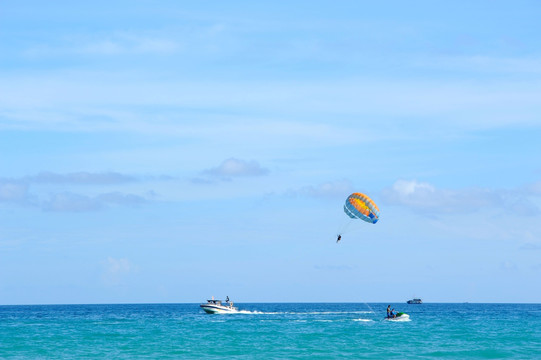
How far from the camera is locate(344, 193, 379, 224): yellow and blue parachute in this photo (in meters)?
64.4

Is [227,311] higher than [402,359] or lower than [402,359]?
higher

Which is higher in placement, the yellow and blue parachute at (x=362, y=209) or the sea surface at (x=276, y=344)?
the yellow and blue parachute at (x=362, y=209)

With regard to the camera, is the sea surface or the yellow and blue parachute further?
the yellow and blue parachute

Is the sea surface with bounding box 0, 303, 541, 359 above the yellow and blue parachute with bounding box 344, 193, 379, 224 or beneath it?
beneath

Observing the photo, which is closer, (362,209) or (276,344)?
(276,344)

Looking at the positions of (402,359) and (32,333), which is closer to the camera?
(402,359)

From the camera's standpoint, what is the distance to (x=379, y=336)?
65500mm

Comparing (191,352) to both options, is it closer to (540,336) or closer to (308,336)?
(308,336)

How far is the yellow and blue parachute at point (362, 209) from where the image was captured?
64375mm

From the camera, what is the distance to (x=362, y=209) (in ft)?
211

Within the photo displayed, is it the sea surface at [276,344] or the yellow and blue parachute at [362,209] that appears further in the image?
the yellow and blue parachute at [362,209]

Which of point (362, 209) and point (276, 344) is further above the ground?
point (362, 209)

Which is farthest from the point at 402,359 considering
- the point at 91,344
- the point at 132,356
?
the point at 91,344

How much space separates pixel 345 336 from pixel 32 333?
33.1 metres
